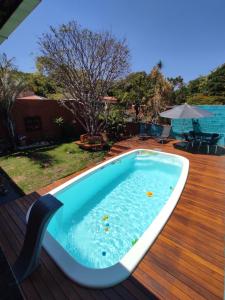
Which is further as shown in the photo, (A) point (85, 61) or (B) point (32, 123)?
(B) point (32, 123)

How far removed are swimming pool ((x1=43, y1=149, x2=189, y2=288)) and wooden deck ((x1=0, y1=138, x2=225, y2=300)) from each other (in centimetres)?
14

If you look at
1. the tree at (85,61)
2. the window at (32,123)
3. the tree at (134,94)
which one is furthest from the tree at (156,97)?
the window at (32,123)

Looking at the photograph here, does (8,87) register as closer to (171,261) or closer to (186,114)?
(186,114)

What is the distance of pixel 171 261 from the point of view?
2.67 meters

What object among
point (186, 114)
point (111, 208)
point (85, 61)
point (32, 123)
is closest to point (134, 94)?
point (85, 61)

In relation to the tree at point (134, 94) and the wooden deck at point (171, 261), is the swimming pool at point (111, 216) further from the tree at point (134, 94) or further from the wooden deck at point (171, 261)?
the tree at point (134, 94)

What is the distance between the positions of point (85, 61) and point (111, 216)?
8209 mm

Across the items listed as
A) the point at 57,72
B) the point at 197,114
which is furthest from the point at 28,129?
the point at 197,114

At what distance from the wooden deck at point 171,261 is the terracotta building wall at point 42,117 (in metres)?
7.33

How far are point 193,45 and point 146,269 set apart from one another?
14.8 meters

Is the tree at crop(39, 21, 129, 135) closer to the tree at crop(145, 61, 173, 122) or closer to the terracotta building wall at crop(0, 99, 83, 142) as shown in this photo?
the terracotta building wall at crop(0, 99, 83, 142)

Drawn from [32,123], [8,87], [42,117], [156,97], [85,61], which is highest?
[85,61]

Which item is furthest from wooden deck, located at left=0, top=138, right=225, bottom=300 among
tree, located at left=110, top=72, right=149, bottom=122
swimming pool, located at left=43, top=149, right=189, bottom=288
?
tree, located at left=110, top=72, right=149, bottom=122

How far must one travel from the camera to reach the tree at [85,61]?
8914mm
